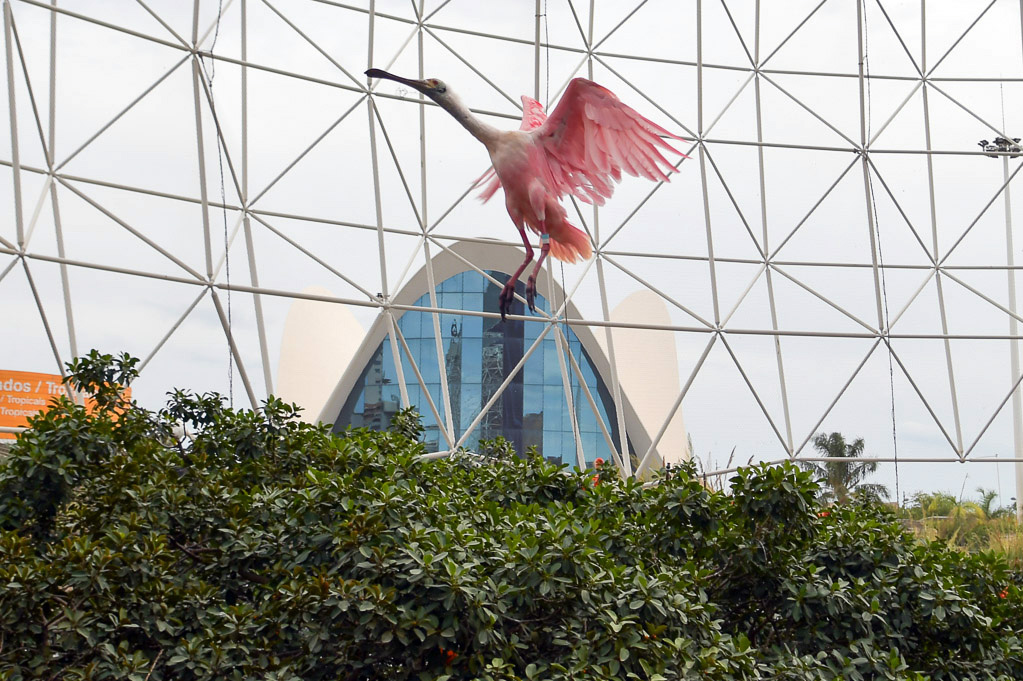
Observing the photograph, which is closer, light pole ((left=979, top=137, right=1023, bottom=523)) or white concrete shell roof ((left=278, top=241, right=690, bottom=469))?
light pole ((left=979, top=137, right=1023, bottom=523))

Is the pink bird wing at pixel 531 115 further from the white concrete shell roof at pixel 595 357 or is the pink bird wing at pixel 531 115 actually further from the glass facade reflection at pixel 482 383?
the white concrete shell roof at pixel 595 357

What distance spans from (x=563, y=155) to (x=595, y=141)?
258 mm

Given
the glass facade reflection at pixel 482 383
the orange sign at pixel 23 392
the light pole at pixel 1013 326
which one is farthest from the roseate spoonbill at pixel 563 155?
the glass facade reflection at pixel 482 383

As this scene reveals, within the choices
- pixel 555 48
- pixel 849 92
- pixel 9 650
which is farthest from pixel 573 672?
pixel 849 92

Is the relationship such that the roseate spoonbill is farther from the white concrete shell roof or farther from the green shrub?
the white concrete shell roof

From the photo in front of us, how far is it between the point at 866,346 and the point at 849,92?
5441mm

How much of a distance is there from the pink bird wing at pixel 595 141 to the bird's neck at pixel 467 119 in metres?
0.40

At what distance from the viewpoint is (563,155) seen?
7.87m

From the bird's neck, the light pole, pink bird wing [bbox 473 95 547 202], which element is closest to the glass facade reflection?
the light pole

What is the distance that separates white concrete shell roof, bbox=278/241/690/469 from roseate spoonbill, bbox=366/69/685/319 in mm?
19286

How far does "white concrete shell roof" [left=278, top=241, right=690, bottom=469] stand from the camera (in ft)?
90.9

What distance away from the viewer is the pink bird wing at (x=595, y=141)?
25.2ft

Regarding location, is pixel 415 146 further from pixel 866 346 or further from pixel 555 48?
pixel 866 346

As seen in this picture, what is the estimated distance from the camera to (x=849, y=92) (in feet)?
73.0
